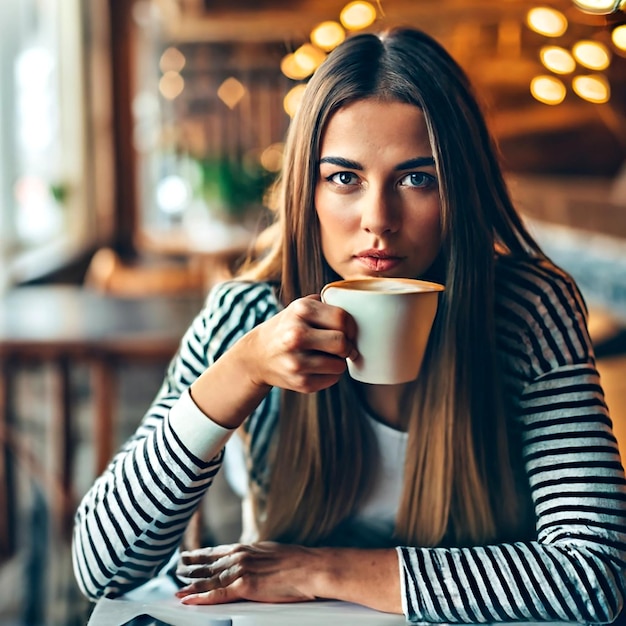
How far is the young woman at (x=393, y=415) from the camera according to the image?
2.27 ft

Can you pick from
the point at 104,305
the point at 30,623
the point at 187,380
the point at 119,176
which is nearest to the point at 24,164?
the point at 119,176

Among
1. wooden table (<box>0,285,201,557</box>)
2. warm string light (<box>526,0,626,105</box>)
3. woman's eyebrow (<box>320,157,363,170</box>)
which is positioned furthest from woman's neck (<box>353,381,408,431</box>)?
wooden table (<box>0,285,201,557</box>)

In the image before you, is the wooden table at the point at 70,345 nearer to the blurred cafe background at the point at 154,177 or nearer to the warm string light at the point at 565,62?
the blurred cafe background at the point at 154,177

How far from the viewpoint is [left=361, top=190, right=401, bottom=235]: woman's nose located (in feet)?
2.25

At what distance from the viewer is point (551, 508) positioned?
75 cm

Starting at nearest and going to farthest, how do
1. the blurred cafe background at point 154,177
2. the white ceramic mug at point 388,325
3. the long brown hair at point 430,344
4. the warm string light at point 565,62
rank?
the white ceramic mug at point 388,325
the long brown hair at point 430,344
the warm string light at point 565,62
the blurred cafe background at point 154,177

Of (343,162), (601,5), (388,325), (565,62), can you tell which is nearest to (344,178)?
A: (343,162)

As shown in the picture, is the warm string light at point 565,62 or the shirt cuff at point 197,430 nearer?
the shirt cuff at point 197,430

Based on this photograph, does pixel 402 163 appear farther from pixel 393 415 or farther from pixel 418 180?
pixel 393 415

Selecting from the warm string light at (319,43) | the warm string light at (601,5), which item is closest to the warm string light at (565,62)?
the warm string light at (601,5)

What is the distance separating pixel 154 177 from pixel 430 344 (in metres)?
4.98

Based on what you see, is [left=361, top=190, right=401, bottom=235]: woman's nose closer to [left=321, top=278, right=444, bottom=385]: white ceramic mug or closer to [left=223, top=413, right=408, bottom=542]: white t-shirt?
[left=321, top=278, right=444, bottom=385]: white ceramic mug

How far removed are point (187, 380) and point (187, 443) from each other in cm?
11

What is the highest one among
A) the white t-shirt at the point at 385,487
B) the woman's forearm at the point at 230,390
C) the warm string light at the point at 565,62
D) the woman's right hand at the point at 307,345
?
the warm string light at the point at 565,62
